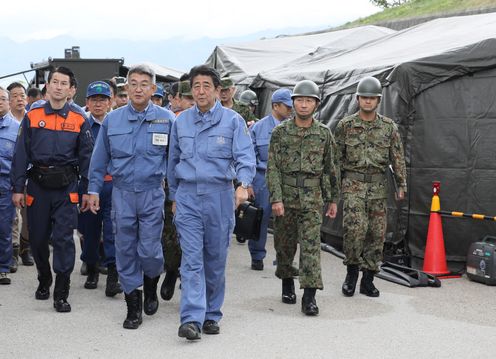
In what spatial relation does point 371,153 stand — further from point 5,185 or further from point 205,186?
point 5,185

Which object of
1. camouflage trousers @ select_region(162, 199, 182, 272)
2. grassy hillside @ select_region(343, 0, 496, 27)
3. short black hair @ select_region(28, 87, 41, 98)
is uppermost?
grassy hillside @ select_region(343, 0, 496, 27)

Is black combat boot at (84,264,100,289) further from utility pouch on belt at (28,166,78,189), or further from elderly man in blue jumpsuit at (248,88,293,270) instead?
elderly man in blue jumpsuit at (248,88,293,270)

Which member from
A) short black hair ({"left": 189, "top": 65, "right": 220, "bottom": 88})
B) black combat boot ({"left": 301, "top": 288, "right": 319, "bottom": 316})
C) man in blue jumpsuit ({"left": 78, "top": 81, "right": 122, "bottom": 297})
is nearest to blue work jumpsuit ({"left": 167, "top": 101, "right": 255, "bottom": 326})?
short black hair ({"left": 189, "top": 65, "right": 220, "bottom": 88})

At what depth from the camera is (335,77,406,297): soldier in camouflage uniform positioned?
26.7 feet

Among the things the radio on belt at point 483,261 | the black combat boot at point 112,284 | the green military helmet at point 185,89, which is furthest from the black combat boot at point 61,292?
the radio on belt at point 483,261

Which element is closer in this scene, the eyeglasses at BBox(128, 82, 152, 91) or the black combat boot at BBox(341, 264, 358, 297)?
the eyeglasses at BBox(128, 82, 152, 91)

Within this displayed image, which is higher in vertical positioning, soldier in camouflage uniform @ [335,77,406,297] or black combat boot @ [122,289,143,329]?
soldier in camouflage uniform @ [335,77,406,297]

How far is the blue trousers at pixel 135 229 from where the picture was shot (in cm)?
673

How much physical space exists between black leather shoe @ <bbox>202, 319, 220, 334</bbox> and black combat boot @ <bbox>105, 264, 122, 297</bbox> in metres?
1.64

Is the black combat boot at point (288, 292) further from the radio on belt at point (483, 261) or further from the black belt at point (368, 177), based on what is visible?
the radio on belt at point (483, 261)

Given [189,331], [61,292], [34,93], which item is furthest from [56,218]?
[34,93]

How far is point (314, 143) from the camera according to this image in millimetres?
7488

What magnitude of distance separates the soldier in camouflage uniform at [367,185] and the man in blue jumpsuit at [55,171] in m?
2.55

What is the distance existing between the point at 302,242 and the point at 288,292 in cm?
64
